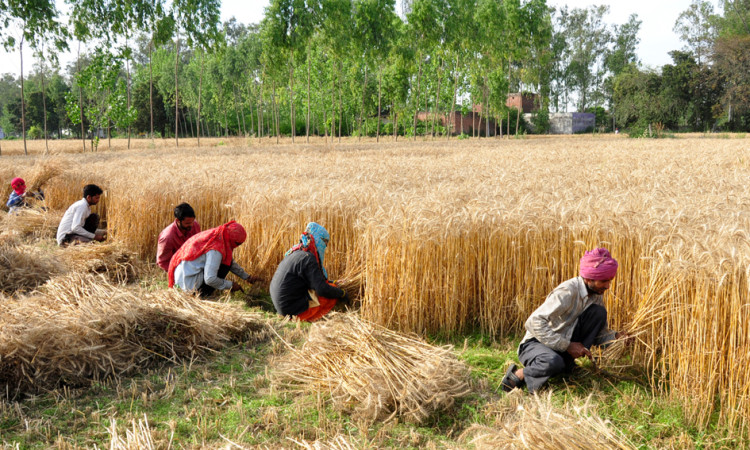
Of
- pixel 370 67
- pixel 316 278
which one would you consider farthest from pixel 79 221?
pixel 370 67

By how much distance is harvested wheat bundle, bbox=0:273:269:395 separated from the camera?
3.63 meters

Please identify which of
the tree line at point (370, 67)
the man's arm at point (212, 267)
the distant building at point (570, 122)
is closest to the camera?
the man's arm at point (212, 267)

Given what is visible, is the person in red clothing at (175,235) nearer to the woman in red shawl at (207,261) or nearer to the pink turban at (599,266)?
the woman in red shawl at (207,261)

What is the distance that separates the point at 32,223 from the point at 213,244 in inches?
200

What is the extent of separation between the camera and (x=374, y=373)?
10.9 ft

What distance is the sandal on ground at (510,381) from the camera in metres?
3.53

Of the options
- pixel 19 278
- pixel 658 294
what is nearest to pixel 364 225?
pixel 658 294

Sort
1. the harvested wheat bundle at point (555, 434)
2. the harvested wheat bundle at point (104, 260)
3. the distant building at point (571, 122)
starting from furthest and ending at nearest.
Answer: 1. the distant building at point (571, 122)
2. the harvested wheat bundle at point (104, 260)
3. the harvested wheat bundle at point (555, 434)

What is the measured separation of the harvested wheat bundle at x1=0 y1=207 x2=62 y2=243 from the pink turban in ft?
26.6

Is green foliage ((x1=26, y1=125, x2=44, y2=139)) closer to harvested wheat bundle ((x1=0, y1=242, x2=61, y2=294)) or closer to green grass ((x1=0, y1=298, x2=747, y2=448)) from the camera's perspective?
harvested wheat bundle ((x1=0, y1=242, x2=61, y2=294))

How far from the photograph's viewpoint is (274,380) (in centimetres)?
370

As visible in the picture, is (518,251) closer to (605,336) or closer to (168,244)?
(605,336)

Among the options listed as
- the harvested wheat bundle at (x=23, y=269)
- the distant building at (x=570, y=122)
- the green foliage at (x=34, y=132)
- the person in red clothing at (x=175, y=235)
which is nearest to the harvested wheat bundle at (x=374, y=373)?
the person in red clothing at (x=175, y=235)

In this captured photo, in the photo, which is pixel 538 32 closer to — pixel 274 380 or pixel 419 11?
pixel 419 11
